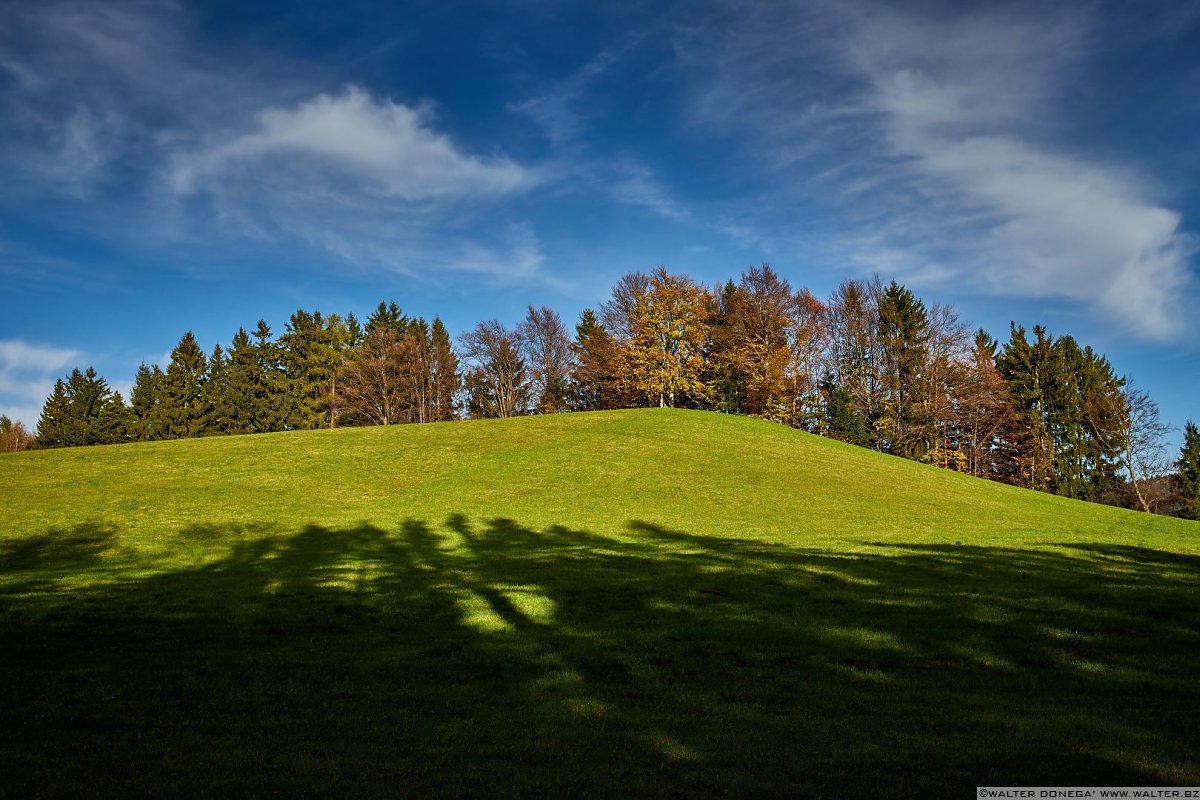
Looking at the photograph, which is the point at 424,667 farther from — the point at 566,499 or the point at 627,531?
the point at 566,499

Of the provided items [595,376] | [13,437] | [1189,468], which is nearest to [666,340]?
[595,376]

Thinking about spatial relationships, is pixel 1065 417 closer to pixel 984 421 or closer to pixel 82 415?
pixel 984 421

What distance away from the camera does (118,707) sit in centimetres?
860

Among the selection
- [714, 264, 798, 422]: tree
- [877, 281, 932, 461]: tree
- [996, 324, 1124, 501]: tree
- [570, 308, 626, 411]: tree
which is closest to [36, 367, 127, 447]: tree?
[570, 308, 626, 411]: tree

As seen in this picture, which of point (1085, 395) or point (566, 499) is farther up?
point (1085, 395)

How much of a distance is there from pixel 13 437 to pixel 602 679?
14416cm

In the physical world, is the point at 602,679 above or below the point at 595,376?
below

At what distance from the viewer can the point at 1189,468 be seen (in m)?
69.1

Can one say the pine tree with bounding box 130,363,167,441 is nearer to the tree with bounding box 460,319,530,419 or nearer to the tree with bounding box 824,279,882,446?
the tree with bounding box 460,319,530,419

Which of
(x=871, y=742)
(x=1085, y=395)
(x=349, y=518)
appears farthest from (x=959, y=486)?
(x=1085, y=395)

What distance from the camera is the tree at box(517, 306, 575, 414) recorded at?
319ft

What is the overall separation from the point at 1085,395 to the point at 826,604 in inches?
3124

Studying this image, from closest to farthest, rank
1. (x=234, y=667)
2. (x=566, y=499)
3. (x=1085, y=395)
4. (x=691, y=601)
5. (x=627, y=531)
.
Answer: (x=234, y=667) < (x=691, y=601) < (x=627, y=531) < (x=566, y=499) < (x=1085, y=395)

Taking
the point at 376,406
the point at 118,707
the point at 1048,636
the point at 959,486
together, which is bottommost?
the point at 118,707
